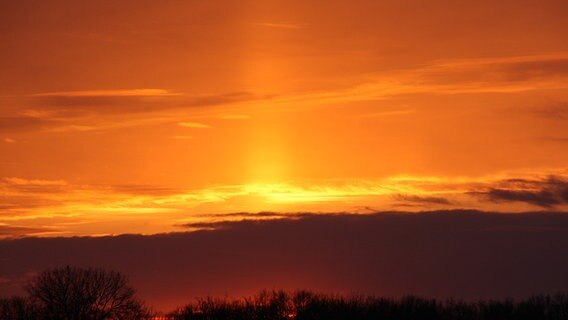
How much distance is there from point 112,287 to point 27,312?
9305mm

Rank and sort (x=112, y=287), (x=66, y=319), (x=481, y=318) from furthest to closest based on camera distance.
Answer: (x=481, y=318) < (x=112, y=287) < (x=66, y=319)

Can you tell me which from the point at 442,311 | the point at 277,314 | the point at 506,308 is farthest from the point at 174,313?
the point at 506,308

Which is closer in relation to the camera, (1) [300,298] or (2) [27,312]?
(2) [27,312]

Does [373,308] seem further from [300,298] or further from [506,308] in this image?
[506,308]

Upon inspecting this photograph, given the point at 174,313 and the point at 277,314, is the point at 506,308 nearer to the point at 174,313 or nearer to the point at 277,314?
the point at 277,314

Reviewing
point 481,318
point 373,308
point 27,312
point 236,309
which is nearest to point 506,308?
point 481,318

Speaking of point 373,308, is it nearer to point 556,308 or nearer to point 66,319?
point 556,308

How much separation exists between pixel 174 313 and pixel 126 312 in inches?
326

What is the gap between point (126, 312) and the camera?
352ft

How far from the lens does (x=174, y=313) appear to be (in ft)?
375

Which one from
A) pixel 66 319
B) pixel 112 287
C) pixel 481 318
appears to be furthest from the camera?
pixel 481 318

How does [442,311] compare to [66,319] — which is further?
[442,311]

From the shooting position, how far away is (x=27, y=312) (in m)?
107

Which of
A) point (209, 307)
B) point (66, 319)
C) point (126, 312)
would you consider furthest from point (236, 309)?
point (66, 319)
